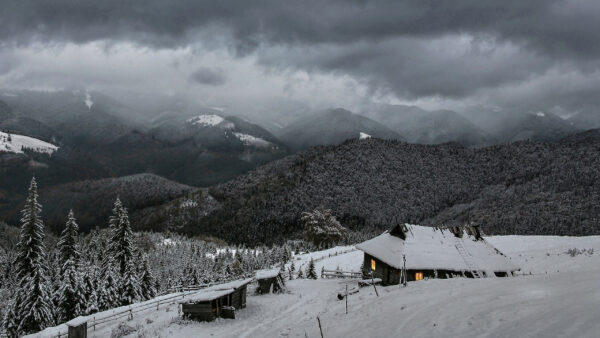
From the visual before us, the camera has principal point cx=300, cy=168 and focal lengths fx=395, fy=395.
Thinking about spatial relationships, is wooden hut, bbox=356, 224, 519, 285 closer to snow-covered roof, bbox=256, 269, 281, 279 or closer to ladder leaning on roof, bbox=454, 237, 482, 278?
ladder leaning on roof, bbox=454, 237, 482, 278

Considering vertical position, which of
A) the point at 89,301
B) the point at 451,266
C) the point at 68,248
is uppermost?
the point at 68,248

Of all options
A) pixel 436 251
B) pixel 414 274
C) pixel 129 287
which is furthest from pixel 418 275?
pixel 129 287

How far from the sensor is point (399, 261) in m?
33.2

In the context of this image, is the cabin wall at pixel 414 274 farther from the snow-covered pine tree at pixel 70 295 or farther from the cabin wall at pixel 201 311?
the snow-covered pine tree at pixel 70 295

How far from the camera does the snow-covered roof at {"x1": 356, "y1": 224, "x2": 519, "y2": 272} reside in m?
33.8

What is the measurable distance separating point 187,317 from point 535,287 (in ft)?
68.6

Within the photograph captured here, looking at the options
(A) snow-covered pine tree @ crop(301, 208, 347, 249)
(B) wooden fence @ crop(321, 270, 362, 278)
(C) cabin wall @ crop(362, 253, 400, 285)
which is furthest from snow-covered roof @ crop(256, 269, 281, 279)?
(A) snow-covered pine tree @ crop(301, 208, 347, 249)

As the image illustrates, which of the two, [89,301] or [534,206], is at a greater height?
[534,206]

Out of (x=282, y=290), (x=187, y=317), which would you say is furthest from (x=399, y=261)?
(x=187, y=317)

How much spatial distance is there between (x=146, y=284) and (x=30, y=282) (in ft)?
48.8

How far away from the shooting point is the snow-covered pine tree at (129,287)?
47500 mm

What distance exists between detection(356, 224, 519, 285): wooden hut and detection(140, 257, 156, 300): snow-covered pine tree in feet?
97.5

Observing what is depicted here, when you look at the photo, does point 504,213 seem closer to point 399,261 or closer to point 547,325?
point 399,261

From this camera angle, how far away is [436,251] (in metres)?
35.2
